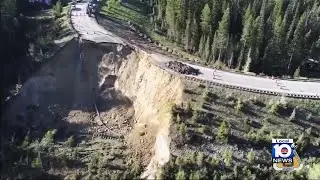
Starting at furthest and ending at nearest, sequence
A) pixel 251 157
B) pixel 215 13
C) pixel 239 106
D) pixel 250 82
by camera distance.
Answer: pixel 215 13, pixel 250 82, pixel 239 106, pixel 251 157

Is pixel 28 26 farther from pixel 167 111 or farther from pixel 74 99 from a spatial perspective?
pixel 167 111

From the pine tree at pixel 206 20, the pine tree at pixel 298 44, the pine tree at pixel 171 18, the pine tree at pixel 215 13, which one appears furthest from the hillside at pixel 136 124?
the pine tree at pixel 215 13

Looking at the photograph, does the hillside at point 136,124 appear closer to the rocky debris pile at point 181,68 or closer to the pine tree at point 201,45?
the rocky debris pile at point 181,68

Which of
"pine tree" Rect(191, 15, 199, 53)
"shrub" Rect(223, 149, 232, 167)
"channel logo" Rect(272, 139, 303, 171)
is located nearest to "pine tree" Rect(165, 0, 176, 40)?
"pine tree" Rect(191, 15, 199, 53)

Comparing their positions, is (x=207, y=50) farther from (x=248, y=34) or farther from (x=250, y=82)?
(x=250, y=82)

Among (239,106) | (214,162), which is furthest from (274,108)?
(214,162)

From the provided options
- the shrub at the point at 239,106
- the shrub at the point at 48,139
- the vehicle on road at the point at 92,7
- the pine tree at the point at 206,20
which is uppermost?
the pine tree at the point at 206,20
